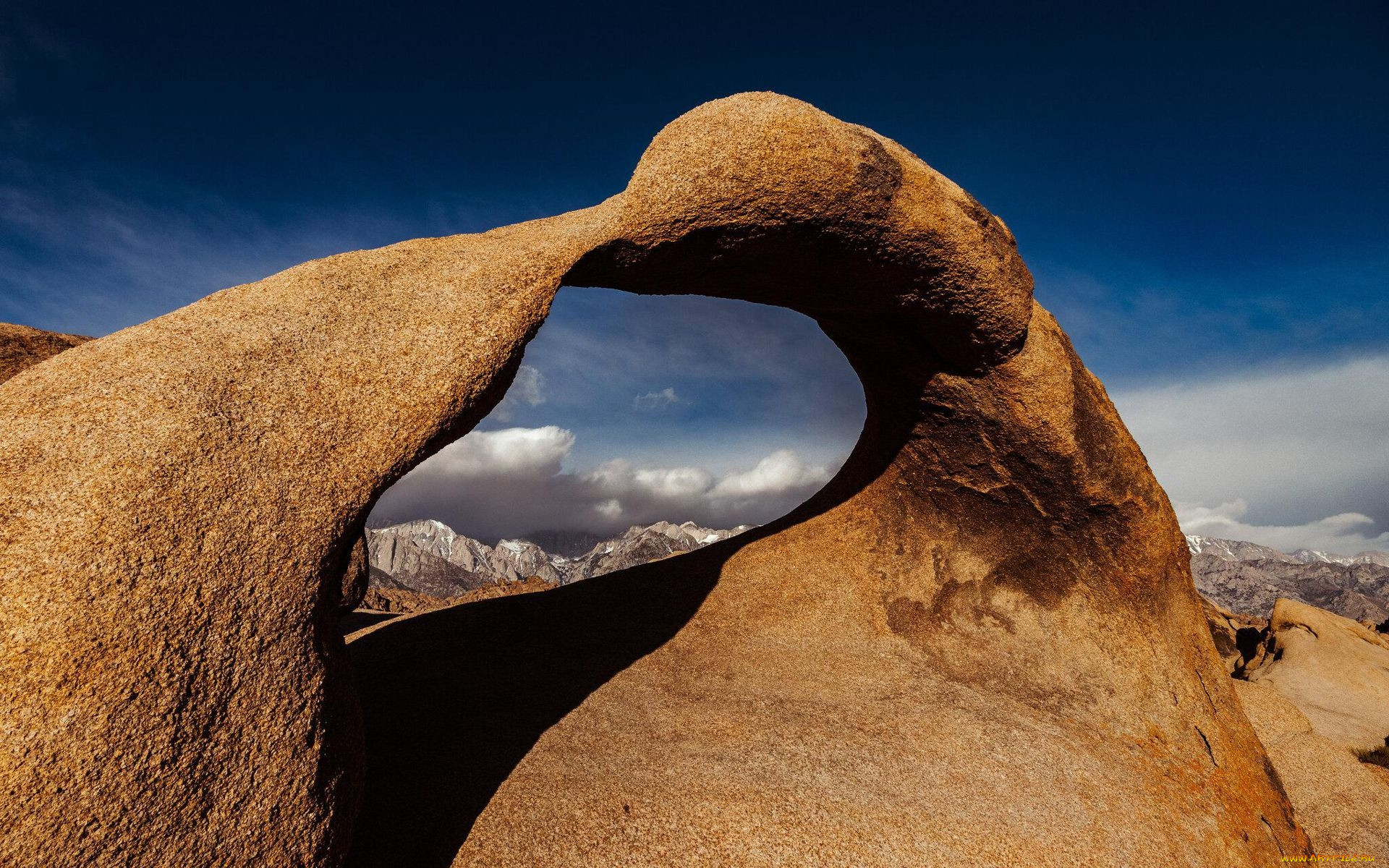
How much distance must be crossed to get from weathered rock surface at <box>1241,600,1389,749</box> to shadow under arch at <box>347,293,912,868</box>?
8654 millimetres

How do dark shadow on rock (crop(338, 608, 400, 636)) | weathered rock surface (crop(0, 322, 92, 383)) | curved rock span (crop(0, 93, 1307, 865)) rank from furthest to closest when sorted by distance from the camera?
1. dark shadow on rock (crop(338, 608, 400, 636))
2. weathered rock surface (crop(0, 322, 92, 383))
3. curved rock span (crop(0, 93, 1307, 865))

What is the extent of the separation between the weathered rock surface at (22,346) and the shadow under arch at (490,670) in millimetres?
3857

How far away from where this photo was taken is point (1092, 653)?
7.24m

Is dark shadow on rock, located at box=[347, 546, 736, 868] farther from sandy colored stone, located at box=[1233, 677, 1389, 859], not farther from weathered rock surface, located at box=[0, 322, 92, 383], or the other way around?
sandy colored stone, located at box=[1233, 677, 1389, 859]

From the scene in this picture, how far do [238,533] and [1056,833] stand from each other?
593 cm

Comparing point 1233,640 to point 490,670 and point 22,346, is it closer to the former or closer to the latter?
point 490,670

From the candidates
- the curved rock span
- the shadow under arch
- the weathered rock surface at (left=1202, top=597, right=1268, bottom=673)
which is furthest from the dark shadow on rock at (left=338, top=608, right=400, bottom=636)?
the weathered rock surface at (left=1202, top=597, right=1268, bottom=673)

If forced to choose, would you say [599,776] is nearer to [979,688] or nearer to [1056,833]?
[1056,833]

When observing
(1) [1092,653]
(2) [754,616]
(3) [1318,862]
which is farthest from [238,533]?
(3) [1318,862]

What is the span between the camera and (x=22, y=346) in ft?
19.2

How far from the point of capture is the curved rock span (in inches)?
116

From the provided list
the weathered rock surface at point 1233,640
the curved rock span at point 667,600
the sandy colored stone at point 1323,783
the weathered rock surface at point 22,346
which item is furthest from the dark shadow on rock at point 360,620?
the weathered rock surface at point 1233,640

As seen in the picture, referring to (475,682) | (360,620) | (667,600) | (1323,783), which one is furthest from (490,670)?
(1323,783)

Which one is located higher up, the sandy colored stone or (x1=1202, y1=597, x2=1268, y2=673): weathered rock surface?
(x1=1202, y1=597, x2=1268, y2=673): weathered rock surface
